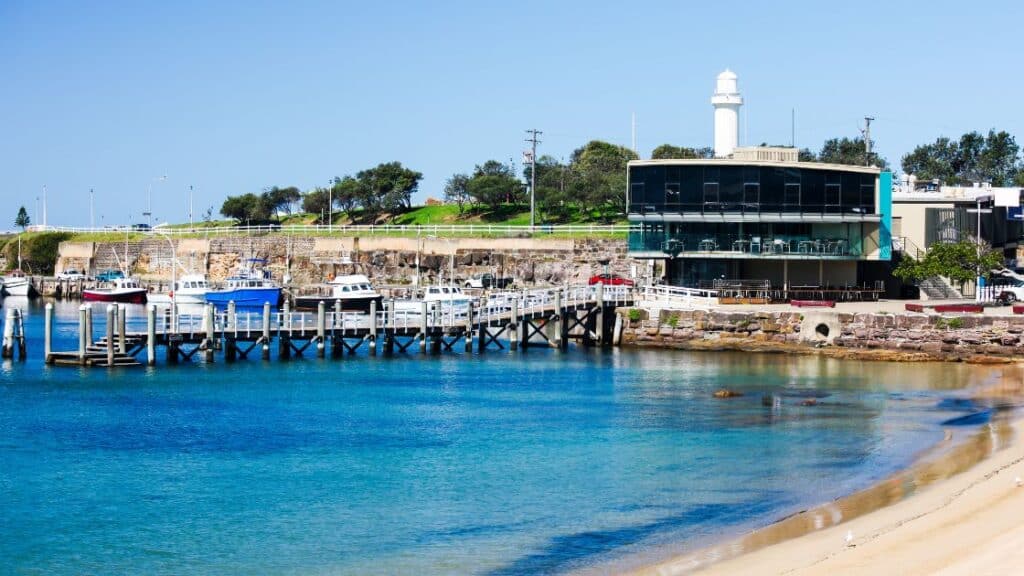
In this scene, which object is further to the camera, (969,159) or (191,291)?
(969,159)

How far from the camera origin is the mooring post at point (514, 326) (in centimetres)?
5962

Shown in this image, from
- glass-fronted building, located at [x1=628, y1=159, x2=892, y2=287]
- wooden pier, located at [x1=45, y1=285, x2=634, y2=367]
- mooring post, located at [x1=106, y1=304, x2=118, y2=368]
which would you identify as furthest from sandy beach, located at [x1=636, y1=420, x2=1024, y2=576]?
glass-fronted building, located at [x1=628, y1=159, x2=892, y2=287]

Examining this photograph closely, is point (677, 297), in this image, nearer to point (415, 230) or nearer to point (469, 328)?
point (469, 328)

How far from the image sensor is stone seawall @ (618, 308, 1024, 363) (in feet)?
175

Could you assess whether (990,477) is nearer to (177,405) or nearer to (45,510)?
(45,510)

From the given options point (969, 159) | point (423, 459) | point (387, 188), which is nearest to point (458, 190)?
point (387, 188)

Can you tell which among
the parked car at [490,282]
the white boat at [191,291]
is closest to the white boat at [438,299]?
the parked car at [490,282]

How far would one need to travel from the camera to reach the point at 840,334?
55844 mm

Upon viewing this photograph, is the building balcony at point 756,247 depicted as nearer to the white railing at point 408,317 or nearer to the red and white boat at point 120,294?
the white railing at point 408,317

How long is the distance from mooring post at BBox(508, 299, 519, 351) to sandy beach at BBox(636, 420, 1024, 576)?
1274 inches

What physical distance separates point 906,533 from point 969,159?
370 feet

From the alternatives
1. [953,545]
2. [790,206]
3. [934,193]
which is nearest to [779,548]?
[953,545]

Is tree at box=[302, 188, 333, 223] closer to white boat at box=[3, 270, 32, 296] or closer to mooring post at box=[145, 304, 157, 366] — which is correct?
white boat at box=[3, 270, 32, 296]

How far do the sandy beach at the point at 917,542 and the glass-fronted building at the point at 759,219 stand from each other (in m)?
36.7
